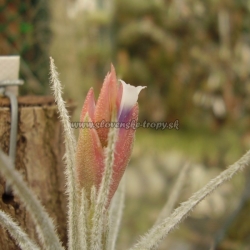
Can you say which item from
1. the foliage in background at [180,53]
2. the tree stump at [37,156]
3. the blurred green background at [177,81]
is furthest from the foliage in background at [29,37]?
the foliage in background at [180,53]

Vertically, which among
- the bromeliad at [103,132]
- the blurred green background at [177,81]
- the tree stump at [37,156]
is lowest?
the blurred green background at [177,81]

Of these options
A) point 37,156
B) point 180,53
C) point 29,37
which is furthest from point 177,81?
point 37,156

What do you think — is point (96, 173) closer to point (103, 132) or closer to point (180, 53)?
point (103, 132)

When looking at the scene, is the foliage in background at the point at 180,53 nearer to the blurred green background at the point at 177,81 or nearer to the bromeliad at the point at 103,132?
the blurred green background at the point at 177,81

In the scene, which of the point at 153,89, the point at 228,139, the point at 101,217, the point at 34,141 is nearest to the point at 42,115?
the point at 34,141

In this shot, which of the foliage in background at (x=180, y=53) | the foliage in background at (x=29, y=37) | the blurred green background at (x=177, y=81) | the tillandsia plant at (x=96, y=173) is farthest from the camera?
the foliage in background at (x=180, y=53)

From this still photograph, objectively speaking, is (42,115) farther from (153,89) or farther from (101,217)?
(153,89)
